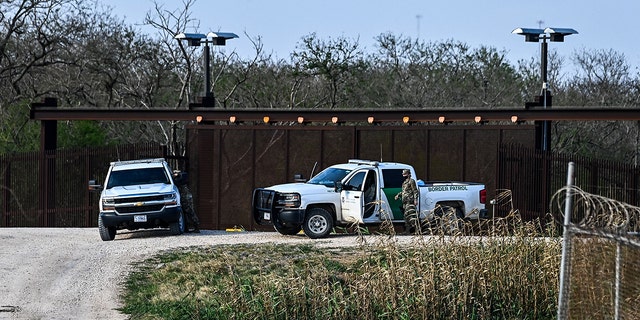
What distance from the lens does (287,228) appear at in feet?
89.0

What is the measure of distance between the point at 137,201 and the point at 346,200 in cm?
465

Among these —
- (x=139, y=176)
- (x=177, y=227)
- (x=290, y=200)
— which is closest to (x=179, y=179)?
(x=139, y=176)

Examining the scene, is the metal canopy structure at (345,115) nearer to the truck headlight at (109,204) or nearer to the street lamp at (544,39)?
the street lamp at (544,39)

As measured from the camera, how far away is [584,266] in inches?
494

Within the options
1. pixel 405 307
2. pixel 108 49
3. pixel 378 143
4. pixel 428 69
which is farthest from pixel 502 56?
pixel 405 307

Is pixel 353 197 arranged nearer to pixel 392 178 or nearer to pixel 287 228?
pixel 392 178

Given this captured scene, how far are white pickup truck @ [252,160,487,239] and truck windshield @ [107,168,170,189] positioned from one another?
2.42 meters

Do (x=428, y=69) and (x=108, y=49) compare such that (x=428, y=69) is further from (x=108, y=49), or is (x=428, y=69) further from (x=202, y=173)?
(x=202, y=173)

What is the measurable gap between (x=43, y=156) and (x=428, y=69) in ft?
84.2

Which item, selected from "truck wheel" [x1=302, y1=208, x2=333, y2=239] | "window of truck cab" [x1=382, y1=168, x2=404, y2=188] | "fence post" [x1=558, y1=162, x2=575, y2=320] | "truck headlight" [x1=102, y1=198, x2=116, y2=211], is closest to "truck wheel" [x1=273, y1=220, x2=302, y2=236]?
"truck wheel" [x1=302, y1=208, x2=333, y2=239]

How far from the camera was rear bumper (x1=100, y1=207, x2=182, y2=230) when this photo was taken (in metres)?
26.8

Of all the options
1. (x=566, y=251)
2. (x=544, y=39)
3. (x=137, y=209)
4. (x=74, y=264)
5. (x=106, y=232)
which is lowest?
(x=74, y=264)

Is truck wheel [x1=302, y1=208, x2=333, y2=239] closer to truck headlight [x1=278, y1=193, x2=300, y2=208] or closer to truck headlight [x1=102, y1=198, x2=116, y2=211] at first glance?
truck headlight [x1=278, y1=193, x2=300, y2=208]

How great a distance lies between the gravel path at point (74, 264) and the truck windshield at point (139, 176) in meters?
1.28
